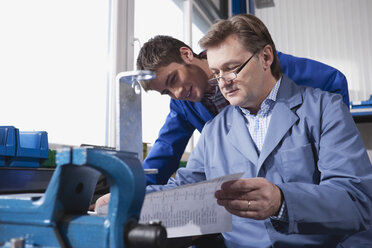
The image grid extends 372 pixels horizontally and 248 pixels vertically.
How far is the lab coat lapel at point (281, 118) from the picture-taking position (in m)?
1.12

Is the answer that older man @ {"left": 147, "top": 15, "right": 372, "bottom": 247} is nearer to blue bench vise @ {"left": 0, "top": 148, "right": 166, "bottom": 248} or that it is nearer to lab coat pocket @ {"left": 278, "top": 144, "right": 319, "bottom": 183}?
lab coat pocket @ {"left": 278, "top": 144, "right": 319, "bottom": 183}

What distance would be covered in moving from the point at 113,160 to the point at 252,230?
0.75 meters

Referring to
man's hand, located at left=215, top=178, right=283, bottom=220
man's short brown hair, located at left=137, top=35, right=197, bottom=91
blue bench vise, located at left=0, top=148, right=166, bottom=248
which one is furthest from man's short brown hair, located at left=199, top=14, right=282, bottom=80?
blue bench vise, located at left=0, top=148, right=166, bottom=248

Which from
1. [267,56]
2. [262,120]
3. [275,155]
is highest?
[267,56]

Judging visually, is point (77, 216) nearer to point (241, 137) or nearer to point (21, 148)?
point (21, 148)

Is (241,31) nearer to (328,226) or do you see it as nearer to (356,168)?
(356,168)

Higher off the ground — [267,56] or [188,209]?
[267,56]

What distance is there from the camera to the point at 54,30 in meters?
1.60

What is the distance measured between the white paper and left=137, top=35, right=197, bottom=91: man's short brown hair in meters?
0.92

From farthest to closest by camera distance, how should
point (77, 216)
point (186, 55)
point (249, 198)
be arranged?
point (186, 55)
point (249, 198)
point (77, 216)

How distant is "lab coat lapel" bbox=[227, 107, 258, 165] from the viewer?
3.82 feet

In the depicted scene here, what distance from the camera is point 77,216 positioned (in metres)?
0.50

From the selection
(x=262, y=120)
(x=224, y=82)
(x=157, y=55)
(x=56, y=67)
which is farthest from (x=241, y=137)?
(x=56, y=67)

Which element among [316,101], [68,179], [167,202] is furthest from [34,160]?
[316,101]
